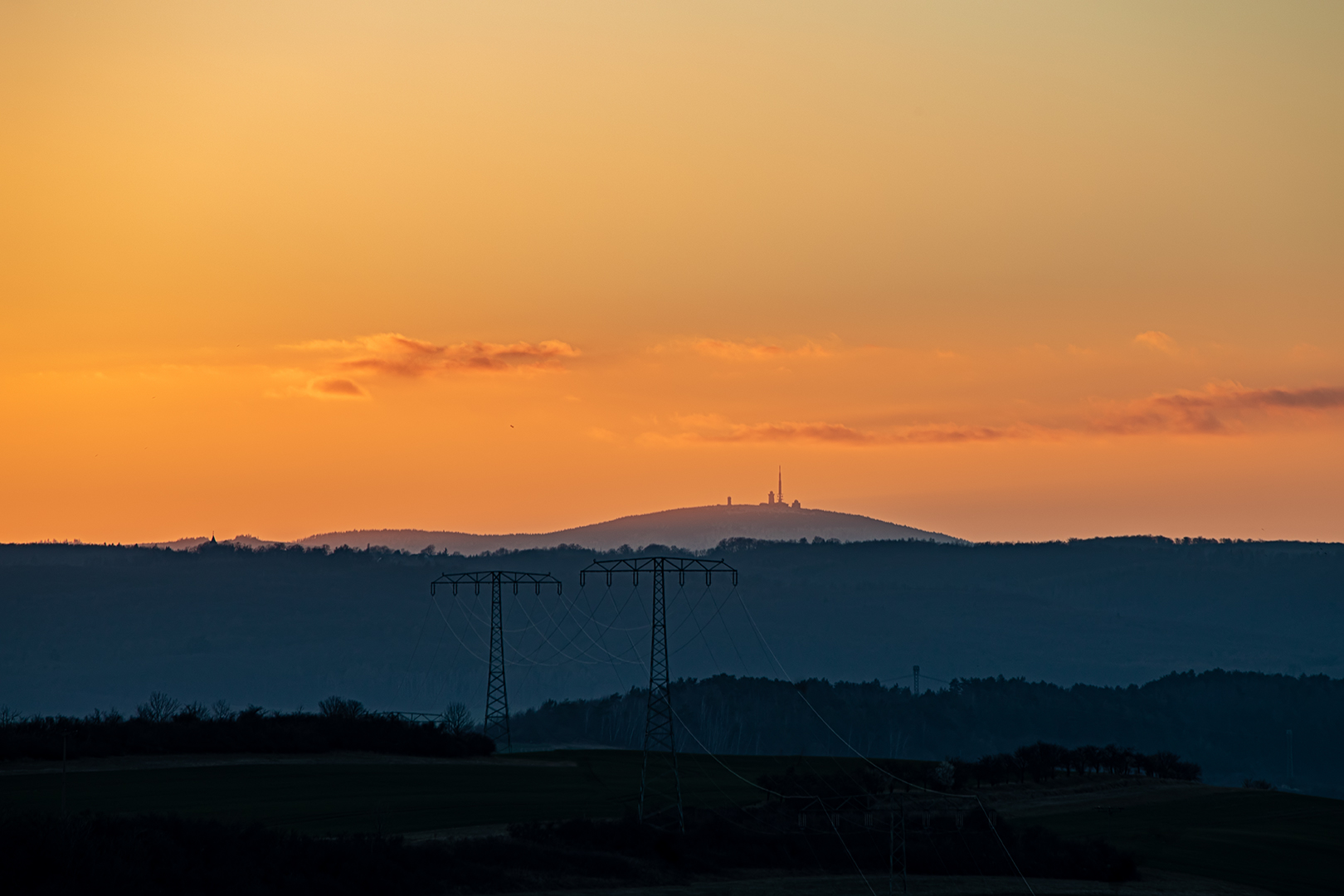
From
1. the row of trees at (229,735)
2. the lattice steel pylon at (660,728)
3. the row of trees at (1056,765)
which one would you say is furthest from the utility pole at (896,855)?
the row of trees at (229,735)

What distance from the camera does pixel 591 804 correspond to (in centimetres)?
8062

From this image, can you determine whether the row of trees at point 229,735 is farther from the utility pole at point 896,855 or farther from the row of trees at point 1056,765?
the utility pole at point 896,855

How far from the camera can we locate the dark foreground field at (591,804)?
6912cm

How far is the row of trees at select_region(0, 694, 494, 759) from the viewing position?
8619 cm

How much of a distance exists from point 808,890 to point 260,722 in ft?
166

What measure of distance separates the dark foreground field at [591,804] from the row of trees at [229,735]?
6.03 feet

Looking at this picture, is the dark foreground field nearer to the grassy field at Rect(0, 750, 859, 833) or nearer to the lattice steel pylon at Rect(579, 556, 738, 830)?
the grassy field at Rect(0, 750, 859, 833)

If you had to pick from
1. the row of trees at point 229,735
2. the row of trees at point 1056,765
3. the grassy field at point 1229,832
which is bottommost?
the grassy field at point 1229,832

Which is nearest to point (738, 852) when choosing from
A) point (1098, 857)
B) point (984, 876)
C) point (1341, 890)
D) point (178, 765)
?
point (984, 876)

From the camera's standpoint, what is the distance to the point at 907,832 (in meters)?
73.4

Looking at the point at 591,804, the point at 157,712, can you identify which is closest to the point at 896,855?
the point at 591,804

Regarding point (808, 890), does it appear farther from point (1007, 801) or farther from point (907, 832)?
point (1007, 801)

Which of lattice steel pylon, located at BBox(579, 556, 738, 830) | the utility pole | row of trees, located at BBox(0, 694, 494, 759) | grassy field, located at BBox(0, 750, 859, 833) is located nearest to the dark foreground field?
grassy field, located at BBox(0, 750, 859, 833)

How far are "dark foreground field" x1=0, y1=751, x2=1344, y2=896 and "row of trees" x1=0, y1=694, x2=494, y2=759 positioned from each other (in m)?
1.84
